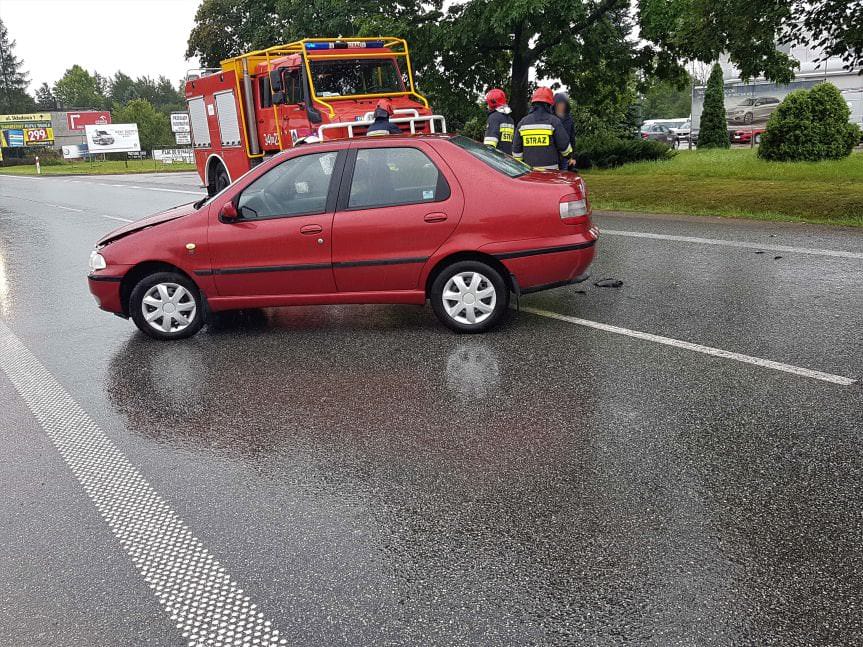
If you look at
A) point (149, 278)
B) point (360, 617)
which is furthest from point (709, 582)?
point (149, 278)

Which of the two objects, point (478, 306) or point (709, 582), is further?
point (478, 306)

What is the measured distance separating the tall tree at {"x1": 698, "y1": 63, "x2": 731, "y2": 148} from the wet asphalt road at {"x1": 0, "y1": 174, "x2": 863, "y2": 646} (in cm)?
2503

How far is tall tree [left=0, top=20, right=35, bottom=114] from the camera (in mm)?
122500

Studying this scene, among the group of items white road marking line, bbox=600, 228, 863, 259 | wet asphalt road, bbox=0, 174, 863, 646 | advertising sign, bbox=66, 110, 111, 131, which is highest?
advertising sign, bbox=66, 110, 111, 131

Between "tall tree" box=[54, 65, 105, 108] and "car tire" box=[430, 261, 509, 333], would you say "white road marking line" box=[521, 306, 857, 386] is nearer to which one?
"car tire" box=[430, 261, 509, 333]

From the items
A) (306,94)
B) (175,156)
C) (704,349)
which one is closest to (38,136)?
(175,156)

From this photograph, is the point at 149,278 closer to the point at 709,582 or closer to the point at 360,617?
the point at 360,617

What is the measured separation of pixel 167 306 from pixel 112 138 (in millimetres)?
76776

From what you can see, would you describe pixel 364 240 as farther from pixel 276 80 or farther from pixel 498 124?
pixel 276 80

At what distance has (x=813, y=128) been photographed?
17891 mm

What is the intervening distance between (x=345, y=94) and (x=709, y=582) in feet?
40.8

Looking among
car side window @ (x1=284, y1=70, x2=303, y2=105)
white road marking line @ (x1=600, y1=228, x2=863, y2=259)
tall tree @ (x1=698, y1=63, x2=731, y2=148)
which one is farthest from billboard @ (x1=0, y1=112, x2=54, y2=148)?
white road marking line @ (x1=600, y1=228, x2=863, y2=259)

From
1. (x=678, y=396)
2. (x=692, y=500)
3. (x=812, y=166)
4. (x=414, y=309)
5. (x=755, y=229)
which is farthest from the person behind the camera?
(x=812, y=166)

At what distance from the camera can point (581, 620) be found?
2809 mm
